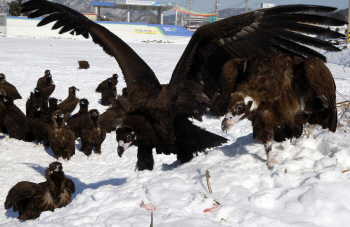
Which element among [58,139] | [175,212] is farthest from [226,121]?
[58,139]

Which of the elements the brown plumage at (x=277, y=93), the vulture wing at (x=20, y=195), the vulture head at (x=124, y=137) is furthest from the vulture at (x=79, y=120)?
the brown plumage at (x=277, y=93)

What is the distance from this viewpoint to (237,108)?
2.89 metres

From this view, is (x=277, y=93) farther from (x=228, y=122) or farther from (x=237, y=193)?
(x=237, y=193)

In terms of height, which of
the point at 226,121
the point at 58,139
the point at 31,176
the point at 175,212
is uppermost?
the point at 226,121

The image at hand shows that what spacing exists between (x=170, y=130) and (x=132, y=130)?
1.74 ft

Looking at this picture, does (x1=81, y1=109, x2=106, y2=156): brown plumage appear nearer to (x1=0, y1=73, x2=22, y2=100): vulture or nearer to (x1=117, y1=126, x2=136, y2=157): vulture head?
(x1=117, y1=126, x2=136, y2=157): vulture head

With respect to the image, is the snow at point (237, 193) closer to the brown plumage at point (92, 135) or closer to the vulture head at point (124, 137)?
the vulture head at point (124, 137)

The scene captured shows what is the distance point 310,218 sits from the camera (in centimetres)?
235

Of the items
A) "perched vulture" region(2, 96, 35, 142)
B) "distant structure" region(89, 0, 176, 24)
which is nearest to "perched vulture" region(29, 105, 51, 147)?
"perched vulture" region(2, 96, 35, 142)

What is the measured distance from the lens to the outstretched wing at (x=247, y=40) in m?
3.52

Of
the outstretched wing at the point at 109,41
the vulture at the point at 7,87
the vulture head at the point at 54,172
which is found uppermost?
the outstretched wing at the point at 109,41

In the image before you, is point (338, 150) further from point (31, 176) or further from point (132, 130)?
point (31, 176)

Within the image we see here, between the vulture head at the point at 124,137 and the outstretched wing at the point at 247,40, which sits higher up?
the outstretched wing at the point at 247,40

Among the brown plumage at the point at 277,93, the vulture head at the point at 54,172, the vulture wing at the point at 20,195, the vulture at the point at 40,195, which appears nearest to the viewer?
the brown plumage at the point at 277,93
